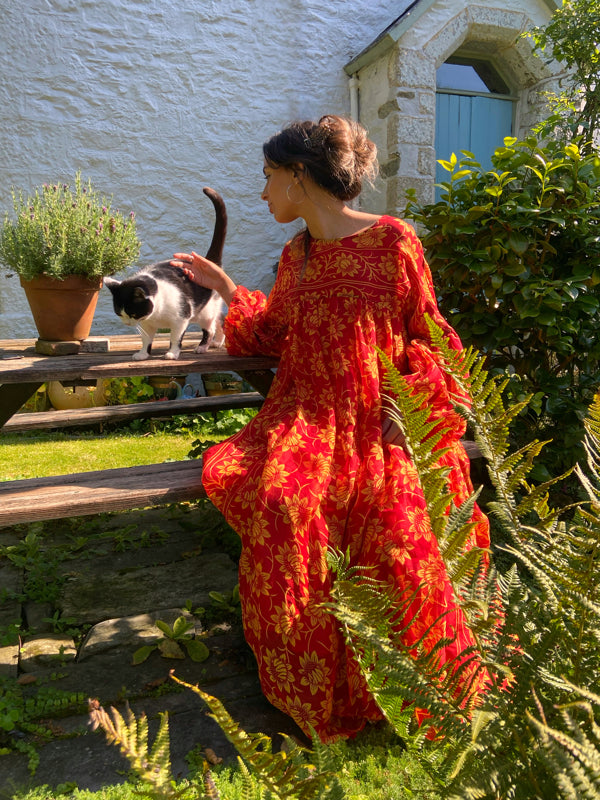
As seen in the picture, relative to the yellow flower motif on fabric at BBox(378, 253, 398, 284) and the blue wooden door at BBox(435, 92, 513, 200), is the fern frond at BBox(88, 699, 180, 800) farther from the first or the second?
the blue wooden door at BBox(435, 92, 513, 200)

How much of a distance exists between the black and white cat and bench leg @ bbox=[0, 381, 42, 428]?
395mm

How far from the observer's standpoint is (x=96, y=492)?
2041 mm

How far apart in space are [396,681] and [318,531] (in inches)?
50.2

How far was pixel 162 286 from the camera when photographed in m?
2.41

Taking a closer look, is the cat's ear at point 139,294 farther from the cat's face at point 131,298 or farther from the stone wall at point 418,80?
the stone wall at point 418,80

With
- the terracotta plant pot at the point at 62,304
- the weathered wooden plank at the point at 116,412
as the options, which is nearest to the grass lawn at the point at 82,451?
the weathered wooden plank at the point at 116,412

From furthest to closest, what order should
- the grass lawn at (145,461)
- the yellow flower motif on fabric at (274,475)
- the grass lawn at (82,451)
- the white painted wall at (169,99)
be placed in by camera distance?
1. the white painted wall at (169,99)
2. the grass lawn at (82,451)
3. the yellow flower motif on fabric at (274,475)
4. the grass lawn at (145,461)

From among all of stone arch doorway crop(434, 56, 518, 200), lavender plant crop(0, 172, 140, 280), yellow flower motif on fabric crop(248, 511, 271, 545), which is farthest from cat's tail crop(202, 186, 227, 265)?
stone arch doorway crop(434, 56, 518, 200)

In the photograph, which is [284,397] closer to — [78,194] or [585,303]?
[78,194]

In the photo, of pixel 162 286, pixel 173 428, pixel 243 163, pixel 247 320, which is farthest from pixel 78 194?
pixel 243 163

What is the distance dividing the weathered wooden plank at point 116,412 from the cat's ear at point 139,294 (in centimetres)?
64

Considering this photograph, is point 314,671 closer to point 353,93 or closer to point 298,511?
point 298,511

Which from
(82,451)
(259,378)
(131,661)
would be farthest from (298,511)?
(82,451)

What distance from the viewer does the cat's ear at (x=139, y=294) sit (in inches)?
91.3
